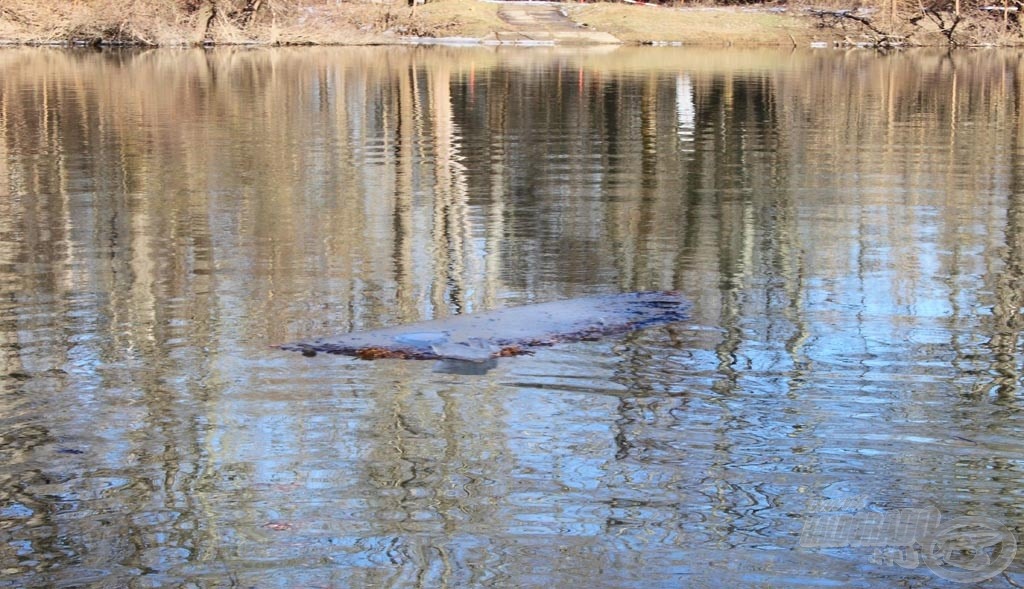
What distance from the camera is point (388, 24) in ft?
191

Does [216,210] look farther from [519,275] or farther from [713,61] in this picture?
[713,61]

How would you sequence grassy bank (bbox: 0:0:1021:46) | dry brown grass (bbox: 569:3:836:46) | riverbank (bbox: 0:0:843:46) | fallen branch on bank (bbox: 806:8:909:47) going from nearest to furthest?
riverbank (bbox: 0:0:843:46)
grassy bank (bbox: 0:0:1021:46)
dry brown grass (bbox: 569:3:836:46)
fallen branch on bank (bbox: 806:8:909:47)

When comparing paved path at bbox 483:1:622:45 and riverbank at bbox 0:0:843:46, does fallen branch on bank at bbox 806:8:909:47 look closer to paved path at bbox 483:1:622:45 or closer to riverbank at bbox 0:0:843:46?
riverbank at bbox 0:0:843:46

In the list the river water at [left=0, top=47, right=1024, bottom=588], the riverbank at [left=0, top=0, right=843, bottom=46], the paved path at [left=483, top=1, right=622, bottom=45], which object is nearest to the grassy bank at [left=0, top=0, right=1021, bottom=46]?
the riverbank at [left=0, top=0, right=843, bottom=46]

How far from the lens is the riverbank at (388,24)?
51.7m

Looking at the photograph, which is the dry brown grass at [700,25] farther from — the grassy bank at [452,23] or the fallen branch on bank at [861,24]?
the fallen branch on bank at [861,24]

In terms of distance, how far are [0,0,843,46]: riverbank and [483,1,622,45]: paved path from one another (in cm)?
5

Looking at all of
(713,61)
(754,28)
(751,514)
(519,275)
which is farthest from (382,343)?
(754,28)

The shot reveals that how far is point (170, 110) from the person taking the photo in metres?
24.4

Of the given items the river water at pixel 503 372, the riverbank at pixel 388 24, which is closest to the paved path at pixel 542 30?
the riverbank at pixel 388 24

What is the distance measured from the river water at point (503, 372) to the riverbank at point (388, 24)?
35.9m

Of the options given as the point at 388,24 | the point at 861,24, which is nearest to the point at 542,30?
the point at 388,24

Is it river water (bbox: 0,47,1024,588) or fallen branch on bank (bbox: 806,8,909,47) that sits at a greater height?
fallen branch on bank (bbox: 806,8,909,47)

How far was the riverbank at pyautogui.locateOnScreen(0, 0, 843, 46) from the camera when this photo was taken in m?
51.7
